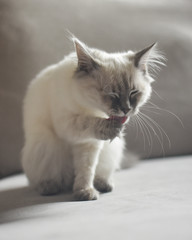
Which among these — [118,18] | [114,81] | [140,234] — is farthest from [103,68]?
[118,18]

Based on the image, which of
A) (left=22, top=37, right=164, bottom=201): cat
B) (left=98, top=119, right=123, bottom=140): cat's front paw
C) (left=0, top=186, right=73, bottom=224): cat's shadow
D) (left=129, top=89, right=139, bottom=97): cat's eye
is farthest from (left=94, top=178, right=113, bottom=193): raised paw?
(left=129, top=89, right=139, bottom=97): cat's eye

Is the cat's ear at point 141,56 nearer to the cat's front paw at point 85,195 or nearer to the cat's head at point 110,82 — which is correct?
the cat's head at point 110,82

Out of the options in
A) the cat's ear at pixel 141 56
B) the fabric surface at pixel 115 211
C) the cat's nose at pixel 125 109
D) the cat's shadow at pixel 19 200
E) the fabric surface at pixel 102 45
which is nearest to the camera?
the fabric surface at pixel 115 211

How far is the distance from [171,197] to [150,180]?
28 cm

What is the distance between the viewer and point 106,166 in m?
1.49

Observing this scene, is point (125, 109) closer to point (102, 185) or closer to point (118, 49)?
point (102, 185)

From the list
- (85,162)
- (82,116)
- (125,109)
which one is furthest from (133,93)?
(85,162)

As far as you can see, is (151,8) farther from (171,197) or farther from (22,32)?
(171,197)

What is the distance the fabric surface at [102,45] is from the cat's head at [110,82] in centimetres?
53

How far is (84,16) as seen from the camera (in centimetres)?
191

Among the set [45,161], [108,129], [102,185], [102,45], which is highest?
[102,45]

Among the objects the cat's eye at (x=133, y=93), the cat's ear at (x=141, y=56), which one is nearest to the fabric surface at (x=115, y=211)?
the cat's eye at (x=133, y=93)

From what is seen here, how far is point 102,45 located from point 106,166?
69cm

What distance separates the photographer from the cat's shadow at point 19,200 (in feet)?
3.65
